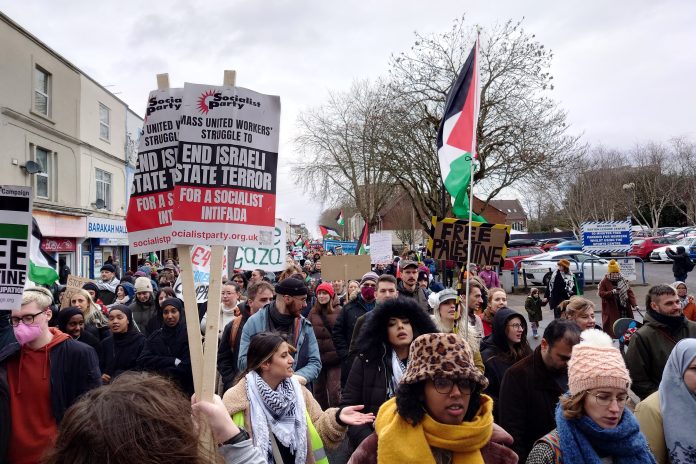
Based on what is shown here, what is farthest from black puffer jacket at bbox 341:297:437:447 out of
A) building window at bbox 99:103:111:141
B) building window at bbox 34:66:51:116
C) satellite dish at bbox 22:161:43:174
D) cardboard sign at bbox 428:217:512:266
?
building window at bbox 99:103:111:141

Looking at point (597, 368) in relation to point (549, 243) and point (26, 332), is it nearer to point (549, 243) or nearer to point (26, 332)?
point (26, 332)

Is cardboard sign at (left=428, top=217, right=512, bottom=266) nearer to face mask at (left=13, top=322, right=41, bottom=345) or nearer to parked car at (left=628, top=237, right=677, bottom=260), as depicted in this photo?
face mask at (left=13, top=322, right=41, bottom=345)

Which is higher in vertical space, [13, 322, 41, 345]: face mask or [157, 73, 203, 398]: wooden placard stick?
[157, 73, 203, 398]: wooden placard stick

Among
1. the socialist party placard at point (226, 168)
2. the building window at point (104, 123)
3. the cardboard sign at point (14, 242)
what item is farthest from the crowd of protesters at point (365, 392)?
the building window at point (104, 123)

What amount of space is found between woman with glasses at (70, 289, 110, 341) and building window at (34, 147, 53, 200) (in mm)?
15114

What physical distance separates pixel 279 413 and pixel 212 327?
1.12 metres

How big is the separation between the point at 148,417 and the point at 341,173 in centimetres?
3893

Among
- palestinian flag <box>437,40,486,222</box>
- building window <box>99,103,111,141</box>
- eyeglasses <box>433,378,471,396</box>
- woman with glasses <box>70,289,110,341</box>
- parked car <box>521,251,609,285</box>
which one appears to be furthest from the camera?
building window <box>99,103,111,141</box>

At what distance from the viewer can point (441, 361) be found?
2373 millimetres

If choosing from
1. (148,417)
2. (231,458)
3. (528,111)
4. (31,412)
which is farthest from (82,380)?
(528,111)

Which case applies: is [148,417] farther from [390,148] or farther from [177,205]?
[390,148]

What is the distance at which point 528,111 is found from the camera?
77.6 ft

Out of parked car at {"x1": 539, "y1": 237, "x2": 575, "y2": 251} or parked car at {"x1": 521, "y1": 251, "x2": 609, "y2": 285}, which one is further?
parked car at {"x1": 539, "y1": 237, "x2": 575, "y2": 251}

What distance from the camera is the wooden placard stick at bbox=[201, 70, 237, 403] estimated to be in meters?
2.07
